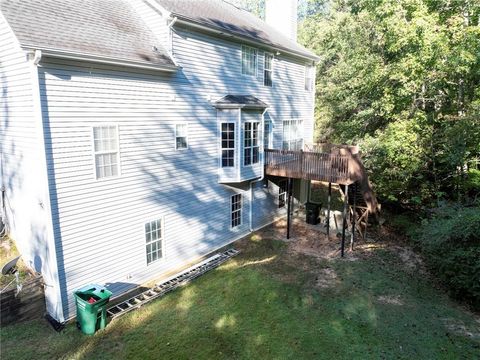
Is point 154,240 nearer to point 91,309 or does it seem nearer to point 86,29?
point 91,309

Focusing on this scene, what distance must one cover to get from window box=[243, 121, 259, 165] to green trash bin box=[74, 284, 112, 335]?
7337 mm

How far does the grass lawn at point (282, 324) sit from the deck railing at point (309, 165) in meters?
3.66

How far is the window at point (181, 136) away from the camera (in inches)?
432

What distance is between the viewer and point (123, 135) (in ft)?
30.3

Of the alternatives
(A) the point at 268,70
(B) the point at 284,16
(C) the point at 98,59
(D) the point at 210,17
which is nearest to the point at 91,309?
(C) the point at 98,59

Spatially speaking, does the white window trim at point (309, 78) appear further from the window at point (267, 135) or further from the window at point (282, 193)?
the window at point (282, 193)

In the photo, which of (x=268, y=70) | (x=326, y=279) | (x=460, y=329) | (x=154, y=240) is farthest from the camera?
(x=268, y=70)

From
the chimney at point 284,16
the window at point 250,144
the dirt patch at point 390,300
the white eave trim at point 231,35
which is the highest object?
the chimney at point 284,16

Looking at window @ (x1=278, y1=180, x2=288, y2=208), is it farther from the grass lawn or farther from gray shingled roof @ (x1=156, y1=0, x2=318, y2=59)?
gray shingled roof @ (x1=156, y1=0, x2=318, y2=59)

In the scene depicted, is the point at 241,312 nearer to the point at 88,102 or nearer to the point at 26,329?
the point at 26,329

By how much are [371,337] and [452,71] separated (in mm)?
12004

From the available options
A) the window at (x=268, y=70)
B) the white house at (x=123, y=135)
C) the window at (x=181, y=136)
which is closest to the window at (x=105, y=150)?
the white house at (x=123, y=135)

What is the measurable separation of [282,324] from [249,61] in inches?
420

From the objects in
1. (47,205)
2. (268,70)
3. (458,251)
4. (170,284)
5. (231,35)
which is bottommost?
(170,284)
